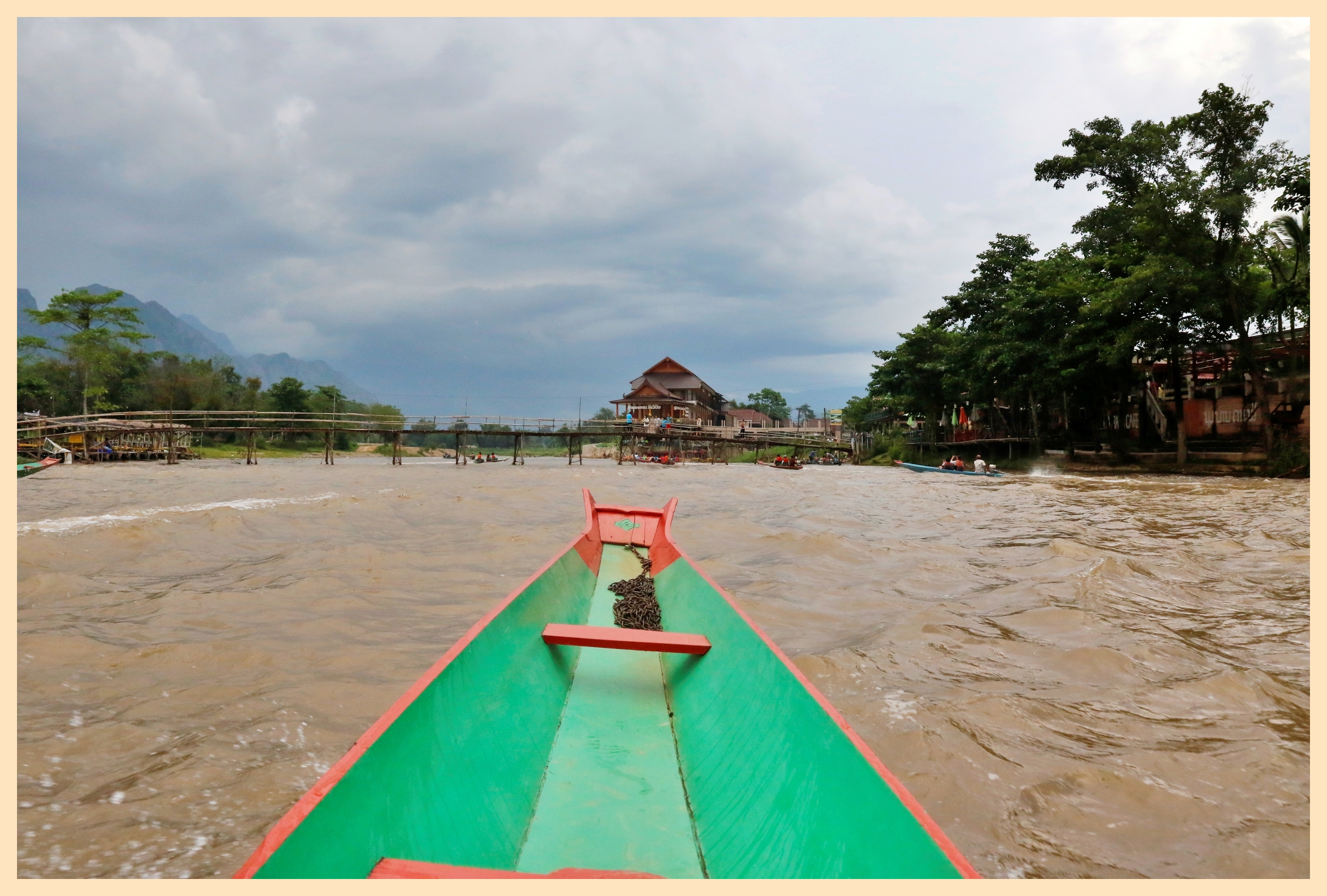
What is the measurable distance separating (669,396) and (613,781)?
52279mm

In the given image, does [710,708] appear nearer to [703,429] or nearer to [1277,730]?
[1277,730]

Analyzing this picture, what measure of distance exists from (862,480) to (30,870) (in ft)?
83.8

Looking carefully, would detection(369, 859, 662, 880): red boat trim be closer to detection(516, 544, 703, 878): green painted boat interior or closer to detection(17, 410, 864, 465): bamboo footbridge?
detection(516, 544, 703, 878): green painted boat interior

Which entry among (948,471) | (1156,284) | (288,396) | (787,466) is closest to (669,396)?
(787,466)

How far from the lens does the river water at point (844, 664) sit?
106 inches

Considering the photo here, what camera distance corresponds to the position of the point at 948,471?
97.0 feet

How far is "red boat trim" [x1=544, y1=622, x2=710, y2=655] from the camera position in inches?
132

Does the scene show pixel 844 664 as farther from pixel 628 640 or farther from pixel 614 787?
pixel 614 787

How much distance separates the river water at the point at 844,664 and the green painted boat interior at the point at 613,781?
1.04m

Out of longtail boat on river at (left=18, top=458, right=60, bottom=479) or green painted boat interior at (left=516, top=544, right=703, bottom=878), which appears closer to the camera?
green painted boat interior at (left=516, top=544, right=703, bottom=878)

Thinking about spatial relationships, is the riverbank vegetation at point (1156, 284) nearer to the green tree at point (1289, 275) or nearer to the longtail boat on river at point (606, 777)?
the green tree at point (1289, 275)

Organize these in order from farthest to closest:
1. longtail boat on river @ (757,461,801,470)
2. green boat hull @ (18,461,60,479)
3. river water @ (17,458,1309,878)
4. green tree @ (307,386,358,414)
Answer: green tree @ (307,386,358,414) < longtail boat on river @ (757,461,801,470) < green boat hull @ (18,461,60,479) < river water @ (17,458,1309,878)

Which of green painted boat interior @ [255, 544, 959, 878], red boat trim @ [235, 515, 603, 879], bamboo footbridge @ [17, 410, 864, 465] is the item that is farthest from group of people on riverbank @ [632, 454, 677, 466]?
red boat trim @ [235, 515, 603, 879]

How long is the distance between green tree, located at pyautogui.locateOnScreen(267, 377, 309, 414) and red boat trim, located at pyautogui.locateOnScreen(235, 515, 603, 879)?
61.6 m
